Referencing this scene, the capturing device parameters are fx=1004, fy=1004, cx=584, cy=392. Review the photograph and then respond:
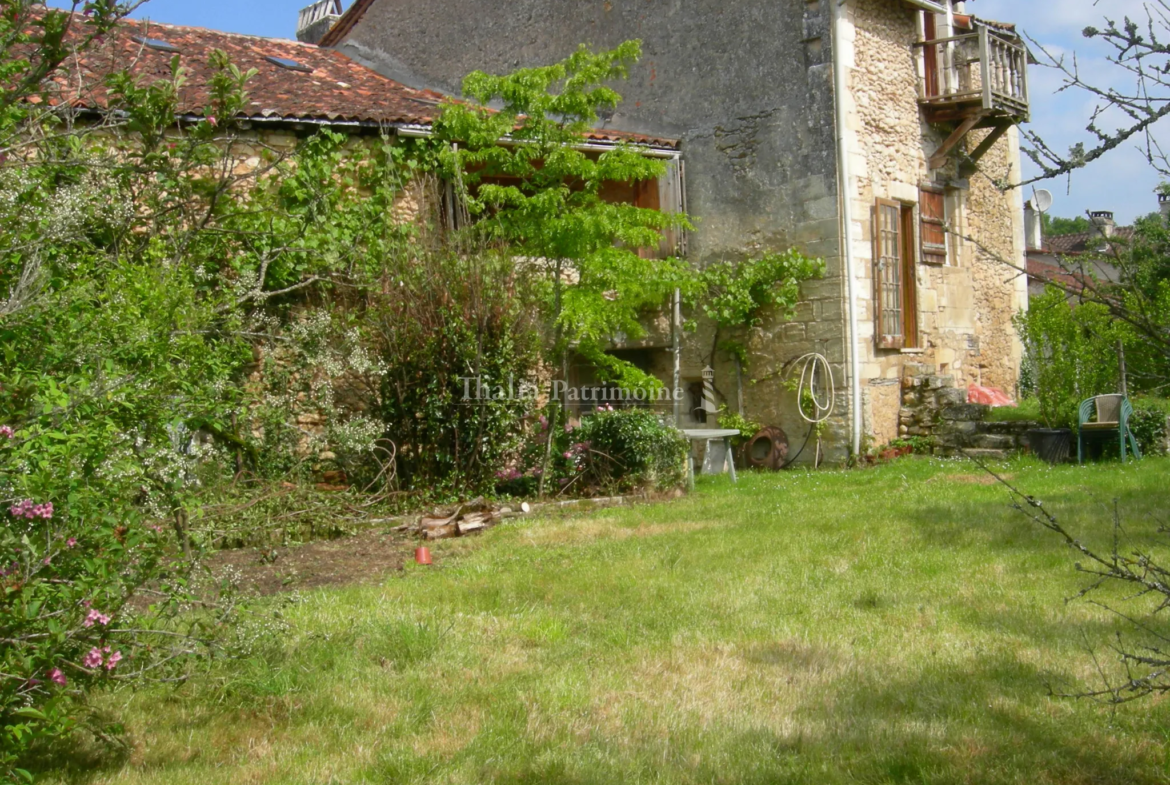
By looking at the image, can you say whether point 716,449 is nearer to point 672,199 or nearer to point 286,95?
point 672,199

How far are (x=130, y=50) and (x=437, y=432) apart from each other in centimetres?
511

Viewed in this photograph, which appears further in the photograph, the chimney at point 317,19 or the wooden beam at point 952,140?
the chimney at point 317,19

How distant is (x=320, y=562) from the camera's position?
268 inches

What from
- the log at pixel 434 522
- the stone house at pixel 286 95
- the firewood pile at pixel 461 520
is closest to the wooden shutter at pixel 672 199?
the stone house at pixel 286 95

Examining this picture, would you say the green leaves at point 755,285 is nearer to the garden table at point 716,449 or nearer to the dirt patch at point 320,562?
the garden table at point 716,449

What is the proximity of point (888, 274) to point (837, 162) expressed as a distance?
5.30ft

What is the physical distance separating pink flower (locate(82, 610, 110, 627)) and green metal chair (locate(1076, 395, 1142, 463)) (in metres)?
10.6

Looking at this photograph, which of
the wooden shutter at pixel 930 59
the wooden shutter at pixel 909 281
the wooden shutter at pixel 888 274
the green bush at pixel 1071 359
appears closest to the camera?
the green bush at pixel 1071 359

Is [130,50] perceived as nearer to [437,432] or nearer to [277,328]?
[277,328]

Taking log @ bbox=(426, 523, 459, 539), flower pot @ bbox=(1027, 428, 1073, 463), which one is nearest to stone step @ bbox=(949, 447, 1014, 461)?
flower pot @ bbox=(1027, 428, 1073, 463)

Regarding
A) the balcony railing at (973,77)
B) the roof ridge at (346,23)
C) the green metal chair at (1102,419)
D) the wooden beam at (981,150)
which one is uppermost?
the roof ridge at (346,23)

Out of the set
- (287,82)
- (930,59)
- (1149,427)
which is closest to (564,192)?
(287,82)

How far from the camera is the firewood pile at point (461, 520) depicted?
25.7ft

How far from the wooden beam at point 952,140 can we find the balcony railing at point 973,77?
11 centimetres
